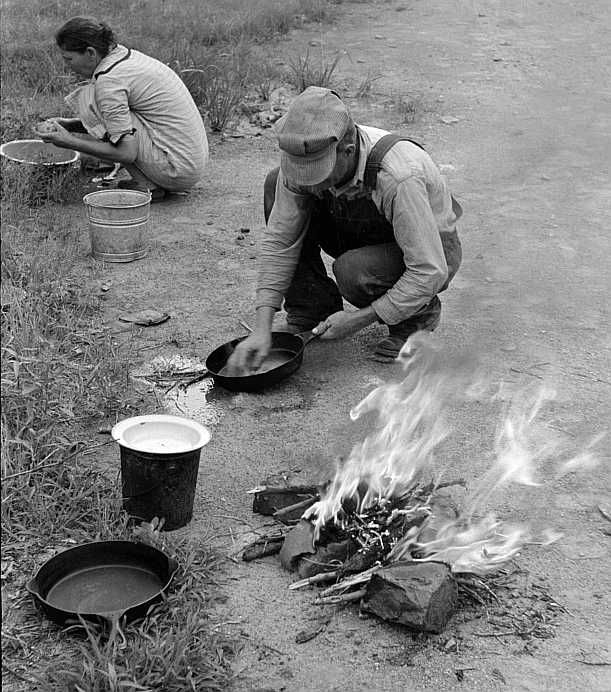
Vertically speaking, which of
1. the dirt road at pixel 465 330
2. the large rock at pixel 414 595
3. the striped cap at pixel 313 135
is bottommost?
the dirt road at pixel 465 330

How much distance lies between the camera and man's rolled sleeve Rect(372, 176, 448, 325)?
4.20 meters

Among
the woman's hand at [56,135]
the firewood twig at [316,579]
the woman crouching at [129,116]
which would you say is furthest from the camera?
the woman's hand at [56,135]

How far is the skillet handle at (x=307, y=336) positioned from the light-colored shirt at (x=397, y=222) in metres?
0.25

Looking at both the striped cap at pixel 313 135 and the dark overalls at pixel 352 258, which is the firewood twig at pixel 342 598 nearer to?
the striped cap at pixel 313 135

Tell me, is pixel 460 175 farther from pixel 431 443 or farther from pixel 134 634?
pixel 134 634

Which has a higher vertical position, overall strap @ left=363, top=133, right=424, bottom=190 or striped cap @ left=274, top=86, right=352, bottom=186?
striped cap @ left=274, top=86, right=352, bottom=186

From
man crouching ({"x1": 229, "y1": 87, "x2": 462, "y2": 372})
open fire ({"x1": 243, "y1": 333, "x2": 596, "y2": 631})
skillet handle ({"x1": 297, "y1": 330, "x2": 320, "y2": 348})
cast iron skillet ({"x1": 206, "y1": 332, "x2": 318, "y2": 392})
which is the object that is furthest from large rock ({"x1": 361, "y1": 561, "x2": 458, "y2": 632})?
skillet handle ({"x1": 297, "y1": 330, "x2": 320, "y2": 348})

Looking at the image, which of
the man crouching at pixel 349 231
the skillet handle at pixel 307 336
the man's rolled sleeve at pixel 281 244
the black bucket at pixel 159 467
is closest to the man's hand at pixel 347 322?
the man crouching at pixel 349 231

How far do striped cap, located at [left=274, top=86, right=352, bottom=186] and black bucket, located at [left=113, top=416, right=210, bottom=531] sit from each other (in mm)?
1169

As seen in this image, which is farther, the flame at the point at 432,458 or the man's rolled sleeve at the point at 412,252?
the man's rolled sleeve at the point at 412,252

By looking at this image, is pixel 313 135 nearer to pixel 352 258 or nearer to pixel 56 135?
pixel 352 258

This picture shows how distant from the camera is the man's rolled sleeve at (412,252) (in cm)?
420

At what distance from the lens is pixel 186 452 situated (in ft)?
10.8

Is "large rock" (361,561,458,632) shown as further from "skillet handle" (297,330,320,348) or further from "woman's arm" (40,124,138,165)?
"woman's arm" (40,124,138,165)
